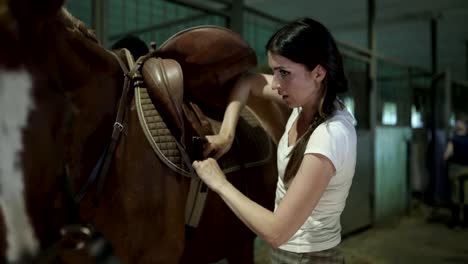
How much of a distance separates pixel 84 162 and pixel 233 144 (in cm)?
57

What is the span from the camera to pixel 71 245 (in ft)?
1.88

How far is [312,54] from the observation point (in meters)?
0.86

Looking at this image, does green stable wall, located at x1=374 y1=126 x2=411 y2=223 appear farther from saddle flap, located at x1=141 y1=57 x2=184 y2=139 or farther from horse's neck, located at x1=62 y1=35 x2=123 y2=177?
horse's neck, located at x1=62 y1=35 x2=123 y2=177

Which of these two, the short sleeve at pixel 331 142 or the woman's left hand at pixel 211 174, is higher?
the short sleeve at pixel 331 142

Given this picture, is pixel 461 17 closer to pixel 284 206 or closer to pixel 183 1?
pixel 183 1

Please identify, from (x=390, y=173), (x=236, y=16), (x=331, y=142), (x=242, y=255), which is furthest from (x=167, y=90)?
(x=390, y=173)

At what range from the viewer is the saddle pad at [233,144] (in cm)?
94

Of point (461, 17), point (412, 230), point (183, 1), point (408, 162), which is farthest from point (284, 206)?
point (461, 17)

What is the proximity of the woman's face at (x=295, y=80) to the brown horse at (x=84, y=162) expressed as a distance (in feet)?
1.03

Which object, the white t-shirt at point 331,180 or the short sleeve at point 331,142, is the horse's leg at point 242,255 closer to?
the white t-shirt at point 331,180

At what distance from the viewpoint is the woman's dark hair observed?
86cm

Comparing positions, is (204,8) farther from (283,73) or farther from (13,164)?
(13,164)

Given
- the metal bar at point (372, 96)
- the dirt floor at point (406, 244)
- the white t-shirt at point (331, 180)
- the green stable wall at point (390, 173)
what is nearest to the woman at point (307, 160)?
the white t-shirt at point (331, 180)

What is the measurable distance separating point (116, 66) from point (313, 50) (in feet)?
1.56
